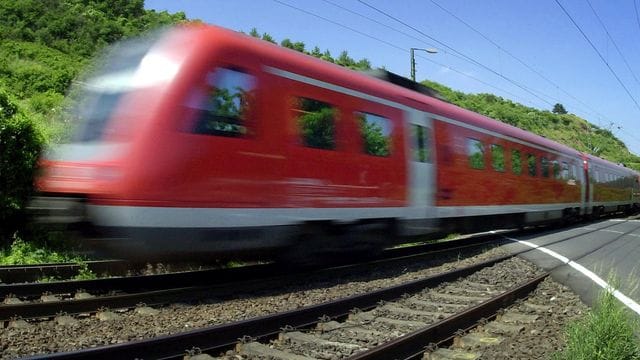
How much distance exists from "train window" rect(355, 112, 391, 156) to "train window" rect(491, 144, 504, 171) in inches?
200

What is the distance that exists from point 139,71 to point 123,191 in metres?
1.54

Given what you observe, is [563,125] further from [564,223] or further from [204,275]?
[204,275]

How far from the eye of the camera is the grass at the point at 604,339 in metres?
4.34

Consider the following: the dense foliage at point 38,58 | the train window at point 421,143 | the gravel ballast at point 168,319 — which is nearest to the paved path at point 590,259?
the gravel ballast at point 168,319

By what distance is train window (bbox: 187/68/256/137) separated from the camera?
6.61m

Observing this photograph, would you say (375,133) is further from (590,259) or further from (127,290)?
(590,259)

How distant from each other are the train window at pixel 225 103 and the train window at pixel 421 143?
164 inches

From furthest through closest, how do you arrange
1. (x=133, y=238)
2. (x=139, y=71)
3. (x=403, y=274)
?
(x=403, y=274) → (x=139, y=71) → (x=133, y=238)

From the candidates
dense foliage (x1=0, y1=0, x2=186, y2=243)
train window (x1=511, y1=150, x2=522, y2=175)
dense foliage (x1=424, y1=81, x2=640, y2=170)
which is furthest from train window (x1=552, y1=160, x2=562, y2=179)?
dense foliage (x1=424, y1=81, x2=640, y2=170)

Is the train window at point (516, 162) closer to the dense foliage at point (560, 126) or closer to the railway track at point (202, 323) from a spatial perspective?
the railway track at point (202, 323)

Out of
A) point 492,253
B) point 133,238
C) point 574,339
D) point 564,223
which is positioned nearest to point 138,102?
point 133,238

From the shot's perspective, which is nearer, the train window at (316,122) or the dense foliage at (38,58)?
the train window at (316,122)

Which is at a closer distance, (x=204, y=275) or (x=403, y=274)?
(x=204, y=275)

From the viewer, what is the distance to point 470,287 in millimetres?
8461
